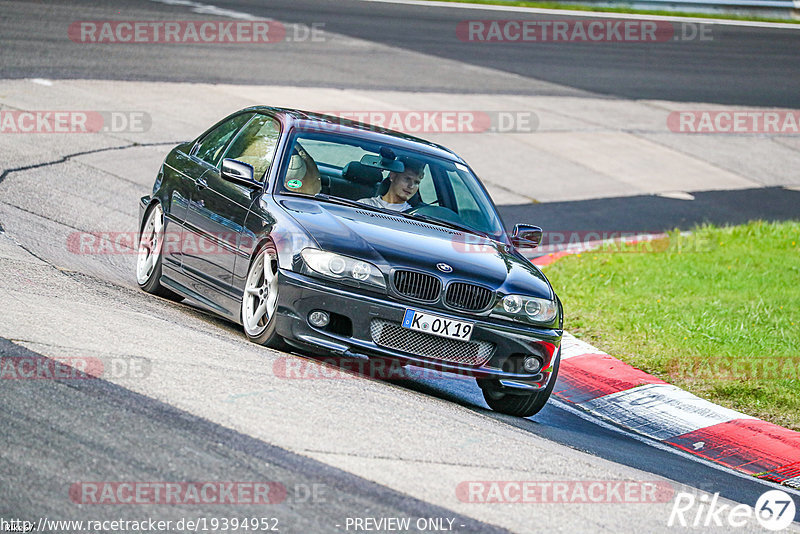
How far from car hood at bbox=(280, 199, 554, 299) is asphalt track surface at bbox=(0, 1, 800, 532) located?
893 millimetres

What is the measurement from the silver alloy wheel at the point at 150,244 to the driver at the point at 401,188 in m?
1.94

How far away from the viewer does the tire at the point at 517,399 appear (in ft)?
24.9

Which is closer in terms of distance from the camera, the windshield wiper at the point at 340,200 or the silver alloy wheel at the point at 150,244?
the windshield wiper at the point at 340,200

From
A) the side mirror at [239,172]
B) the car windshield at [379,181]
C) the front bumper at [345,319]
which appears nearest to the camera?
the front bumper at [345,319]

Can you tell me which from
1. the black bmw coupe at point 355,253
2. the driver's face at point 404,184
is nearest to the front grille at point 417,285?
the black bmw coupe at point 355,253

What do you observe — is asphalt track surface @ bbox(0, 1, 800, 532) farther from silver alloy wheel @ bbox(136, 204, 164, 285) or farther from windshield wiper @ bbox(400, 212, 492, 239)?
windshield wiper @ bbox(400, 212, 492, 239)

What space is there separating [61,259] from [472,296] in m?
3.89

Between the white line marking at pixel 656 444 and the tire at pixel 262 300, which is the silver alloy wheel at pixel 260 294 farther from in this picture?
the white line marking at pixel 656 444

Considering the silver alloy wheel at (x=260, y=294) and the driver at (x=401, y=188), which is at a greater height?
the driver at (x=401, y=188)

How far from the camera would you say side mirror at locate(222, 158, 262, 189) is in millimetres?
7934

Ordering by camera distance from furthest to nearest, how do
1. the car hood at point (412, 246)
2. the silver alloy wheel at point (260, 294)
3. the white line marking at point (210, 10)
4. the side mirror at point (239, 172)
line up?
the white line marking at point (210, 10) < the side mirror at point (239, 172) < the silver alloy wheel at point (260, 294) < the car hood at point (412, 246)

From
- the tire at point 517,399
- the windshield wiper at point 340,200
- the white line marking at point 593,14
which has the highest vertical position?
the windshield wiper at point 340,200

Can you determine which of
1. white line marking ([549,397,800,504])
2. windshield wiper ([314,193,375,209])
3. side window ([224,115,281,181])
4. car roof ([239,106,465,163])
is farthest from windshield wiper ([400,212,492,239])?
white line marking ([549,397,800,504])

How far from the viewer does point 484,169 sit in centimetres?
1694
